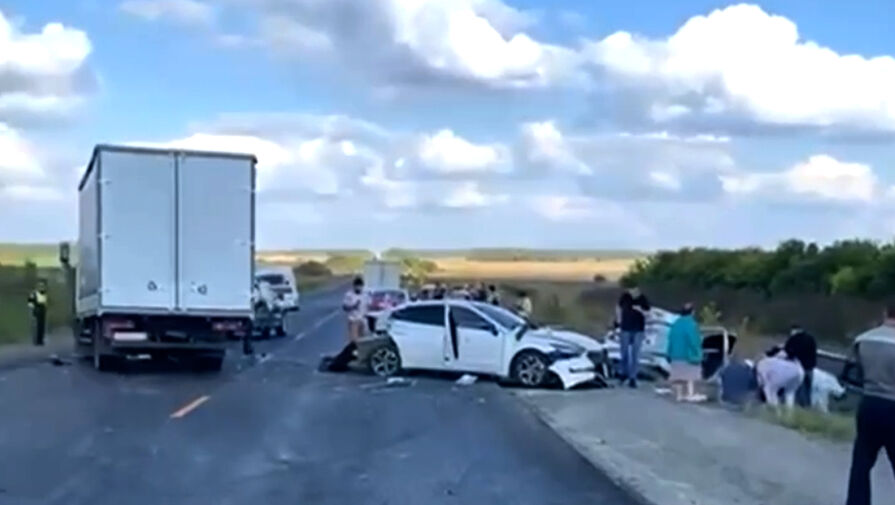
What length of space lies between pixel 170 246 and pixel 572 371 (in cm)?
744

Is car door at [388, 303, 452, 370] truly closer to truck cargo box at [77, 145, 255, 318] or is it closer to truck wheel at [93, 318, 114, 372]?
truck cargo box at [77, 145, 255, 318]

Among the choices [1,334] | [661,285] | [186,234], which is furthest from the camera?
[661,285]

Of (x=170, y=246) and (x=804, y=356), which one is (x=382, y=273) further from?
(x=804, y=356)

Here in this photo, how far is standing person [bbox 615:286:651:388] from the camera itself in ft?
100

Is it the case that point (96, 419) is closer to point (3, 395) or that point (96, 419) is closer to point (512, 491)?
point (3, 395)

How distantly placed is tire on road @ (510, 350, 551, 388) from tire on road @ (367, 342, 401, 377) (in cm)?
247

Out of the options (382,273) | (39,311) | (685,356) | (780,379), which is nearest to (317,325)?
(382,273)

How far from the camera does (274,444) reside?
19250 mm

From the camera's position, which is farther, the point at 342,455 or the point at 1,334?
the point at 1,334

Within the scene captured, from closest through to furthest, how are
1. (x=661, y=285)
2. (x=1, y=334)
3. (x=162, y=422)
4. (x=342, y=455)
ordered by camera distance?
1. (x=342, y=455)
2. (x=162, y=422)
3. (x=1, y=334)
4. (x=661, y=285)

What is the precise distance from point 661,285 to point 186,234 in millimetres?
68009

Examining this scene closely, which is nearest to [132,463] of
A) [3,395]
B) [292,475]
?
[292,475]

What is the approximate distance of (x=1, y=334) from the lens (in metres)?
47.5

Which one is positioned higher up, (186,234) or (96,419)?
(186,234)
